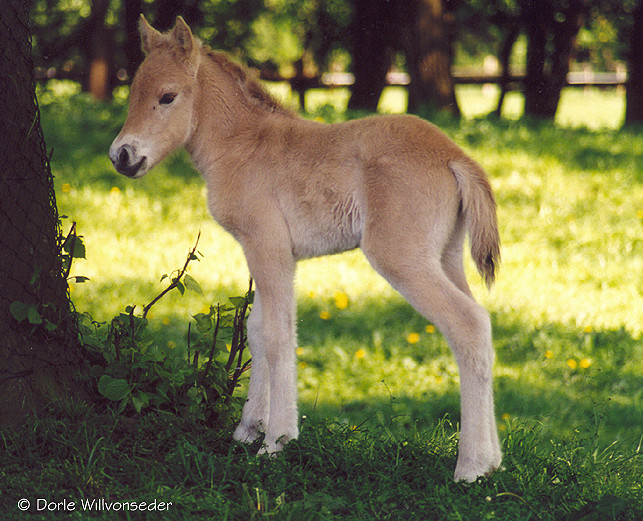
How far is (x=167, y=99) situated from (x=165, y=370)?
130 centimetres

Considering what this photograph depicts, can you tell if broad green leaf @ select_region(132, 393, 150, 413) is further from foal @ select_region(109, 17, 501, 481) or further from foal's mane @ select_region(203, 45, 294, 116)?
foal's mane @ select_region(203, 45, 294, 116)

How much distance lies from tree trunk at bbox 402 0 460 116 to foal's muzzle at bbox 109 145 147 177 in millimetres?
8231

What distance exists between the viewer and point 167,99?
140 inches

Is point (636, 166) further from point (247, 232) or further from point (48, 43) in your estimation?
point (48, 43)

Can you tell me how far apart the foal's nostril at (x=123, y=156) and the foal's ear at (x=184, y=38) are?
0.56 meters

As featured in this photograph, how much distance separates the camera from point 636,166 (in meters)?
8.96

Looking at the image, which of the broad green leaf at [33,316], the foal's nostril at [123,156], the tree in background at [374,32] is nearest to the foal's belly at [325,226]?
the foal's nostril at [123,156]

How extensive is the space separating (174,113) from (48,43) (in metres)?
23.5

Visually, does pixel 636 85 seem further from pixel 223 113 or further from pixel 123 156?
pixel 123 156

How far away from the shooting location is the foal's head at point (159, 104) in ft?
11.3

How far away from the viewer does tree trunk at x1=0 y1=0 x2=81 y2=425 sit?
3.41 m

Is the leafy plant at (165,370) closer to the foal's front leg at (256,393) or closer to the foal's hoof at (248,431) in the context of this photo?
the foal's front leg at (256,393)

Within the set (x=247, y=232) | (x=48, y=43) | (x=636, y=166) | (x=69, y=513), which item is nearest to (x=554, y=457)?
(x=247, y=232)

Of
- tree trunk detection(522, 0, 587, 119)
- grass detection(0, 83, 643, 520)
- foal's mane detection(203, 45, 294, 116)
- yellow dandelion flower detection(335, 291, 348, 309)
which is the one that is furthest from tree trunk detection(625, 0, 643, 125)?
foal's mane detection(203, 45, 294, 116)
